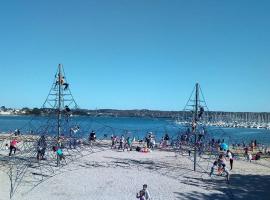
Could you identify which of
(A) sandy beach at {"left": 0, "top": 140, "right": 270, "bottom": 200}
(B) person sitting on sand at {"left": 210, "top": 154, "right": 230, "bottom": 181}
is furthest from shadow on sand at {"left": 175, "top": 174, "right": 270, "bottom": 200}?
(B) person sitting on sand at {"left": 210, "top": 154, "right": 230, "bottom": 181}

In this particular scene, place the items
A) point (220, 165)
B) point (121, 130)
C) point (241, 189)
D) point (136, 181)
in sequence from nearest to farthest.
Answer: point (241, 189)
point (136, 181)
point (220, 165)
point (121, 130)

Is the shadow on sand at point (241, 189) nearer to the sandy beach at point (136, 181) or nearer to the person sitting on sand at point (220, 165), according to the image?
the sandy beach at point (136, 181)

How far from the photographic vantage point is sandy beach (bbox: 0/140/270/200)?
20.0 m

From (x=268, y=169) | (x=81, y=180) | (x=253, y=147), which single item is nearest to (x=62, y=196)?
(x=81, y=180)

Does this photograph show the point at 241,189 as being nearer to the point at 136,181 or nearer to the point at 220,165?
the point at 220,165

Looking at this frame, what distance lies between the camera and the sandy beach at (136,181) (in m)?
20.0

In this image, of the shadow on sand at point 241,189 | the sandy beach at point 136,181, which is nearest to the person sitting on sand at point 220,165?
the sandy beach at point 136,181

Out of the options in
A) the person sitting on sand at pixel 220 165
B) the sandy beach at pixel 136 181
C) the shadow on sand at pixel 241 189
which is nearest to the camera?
the sandy beach at pixel 136 181

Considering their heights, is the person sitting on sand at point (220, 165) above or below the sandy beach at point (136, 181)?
above

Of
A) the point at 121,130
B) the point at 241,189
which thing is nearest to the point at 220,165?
the point at 241,189

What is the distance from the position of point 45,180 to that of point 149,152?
15.7m

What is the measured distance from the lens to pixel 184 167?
28.7 metres

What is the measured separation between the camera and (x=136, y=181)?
907 inches

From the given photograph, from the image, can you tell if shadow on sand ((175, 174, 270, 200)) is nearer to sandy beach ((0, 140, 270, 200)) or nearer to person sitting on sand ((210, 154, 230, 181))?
sandy beach ((0, 140, 270, 200))
